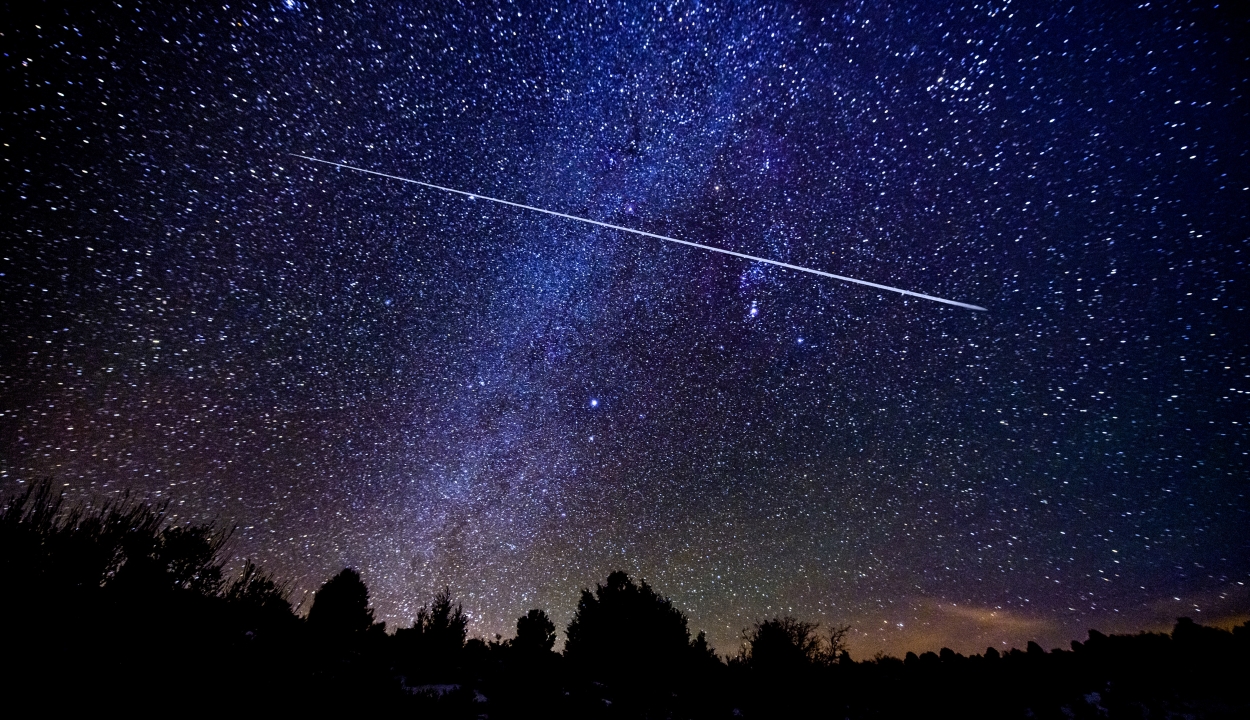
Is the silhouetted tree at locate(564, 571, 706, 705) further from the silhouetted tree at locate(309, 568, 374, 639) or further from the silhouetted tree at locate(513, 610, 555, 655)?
the silhouetted tree at locate(309, 568, 374, 639)

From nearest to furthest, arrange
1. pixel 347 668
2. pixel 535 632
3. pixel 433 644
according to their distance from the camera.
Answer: pixel 347 668 < pixel 433 644 < pixel 535 632

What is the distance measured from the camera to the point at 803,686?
1862cm

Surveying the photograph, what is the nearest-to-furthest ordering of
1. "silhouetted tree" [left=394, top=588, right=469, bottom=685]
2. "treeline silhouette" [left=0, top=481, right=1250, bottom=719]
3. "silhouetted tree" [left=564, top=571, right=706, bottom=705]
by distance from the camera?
"treeline silhouette" [left=0, top=481, right=1250, bottom=719]
"silhouetted tree" [left=394, top=588, right=469, bottom=685]
"silhouetted tree" [left=564, top=571, right=706, bottom=705]

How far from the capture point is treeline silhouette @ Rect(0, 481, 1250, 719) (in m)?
9.08

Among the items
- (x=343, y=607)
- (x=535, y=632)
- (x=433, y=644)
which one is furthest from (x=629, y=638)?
(x=343, y=607)

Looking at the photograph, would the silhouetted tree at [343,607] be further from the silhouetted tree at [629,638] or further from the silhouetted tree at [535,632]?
the silhouetted tree at [629,638]

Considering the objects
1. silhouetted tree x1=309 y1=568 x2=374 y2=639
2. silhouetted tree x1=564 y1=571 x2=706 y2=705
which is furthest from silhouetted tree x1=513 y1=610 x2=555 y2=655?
silhouetted tree x1=309 y1=568 x2=374 y2=639

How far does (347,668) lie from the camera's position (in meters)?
13.2

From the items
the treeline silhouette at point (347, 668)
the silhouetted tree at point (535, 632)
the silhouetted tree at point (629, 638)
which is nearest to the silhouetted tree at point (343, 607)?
the treeline silhouette at point (347, 668)

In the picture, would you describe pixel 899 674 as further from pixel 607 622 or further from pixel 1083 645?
pixel 607 622

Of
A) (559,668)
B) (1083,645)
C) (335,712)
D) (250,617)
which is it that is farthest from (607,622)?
(1083,645)

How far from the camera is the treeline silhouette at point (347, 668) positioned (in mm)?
9078

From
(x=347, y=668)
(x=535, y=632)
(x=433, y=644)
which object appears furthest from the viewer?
(x=535, y=632)

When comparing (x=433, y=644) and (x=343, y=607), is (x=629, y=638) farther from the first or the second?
(x=343, y=607)
